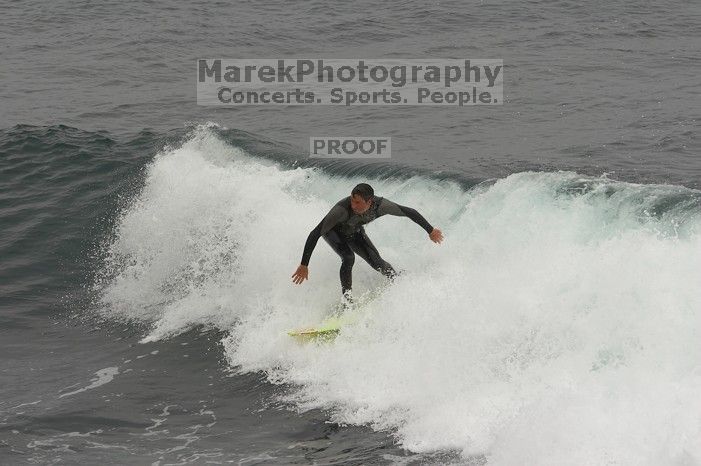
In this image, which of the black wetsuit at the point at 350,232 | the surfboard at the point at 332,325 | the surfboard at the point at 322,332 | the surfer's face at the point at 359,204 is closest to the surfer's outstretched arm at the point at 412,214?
the black wetsuit at the point at 350,232

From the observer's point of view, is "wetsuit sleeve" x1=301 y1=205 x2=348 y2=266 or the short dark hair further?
"wetsuit sleeve" x1=301 y1=205 x2=348 y2=266

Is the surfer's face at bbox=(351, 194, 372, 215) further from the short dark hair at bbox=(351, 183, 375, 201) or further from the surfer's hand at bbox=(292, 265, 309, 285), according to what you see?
the surfer's hand at bbox=(292, 265, 309, 285)

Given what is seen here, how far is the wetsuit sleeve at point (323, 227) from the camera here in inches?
389

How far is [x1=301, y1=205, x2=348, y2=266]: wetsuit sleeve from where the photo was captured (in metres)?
9.88

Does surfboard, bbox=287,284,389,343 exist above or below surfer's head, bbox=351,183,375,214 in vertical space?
below

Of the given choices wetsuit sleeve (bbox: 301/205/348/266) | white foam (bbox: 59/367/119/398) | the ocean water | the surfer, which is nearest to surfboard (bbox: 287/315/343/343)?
the ocean water

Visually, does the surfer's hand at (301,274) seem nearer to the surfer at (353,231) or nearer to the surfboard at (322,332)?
the surfer at (353,231)

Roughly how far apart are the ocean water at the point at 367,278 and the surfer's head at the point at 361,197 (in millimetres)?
934

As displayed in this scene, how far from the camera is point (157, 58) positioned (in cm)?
2503

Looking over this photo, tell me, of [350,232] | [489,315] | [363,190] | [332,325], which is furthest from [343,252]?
[489,315]

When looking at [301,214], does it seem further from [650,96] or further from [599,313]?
[650,96]

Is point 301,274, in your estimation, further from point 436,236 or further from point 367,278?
point 436,236

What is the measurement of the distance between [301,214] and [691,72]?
11.2 metres

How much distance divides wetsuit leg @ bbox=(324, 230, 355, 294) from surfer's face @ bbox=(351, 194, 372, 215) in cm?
45
